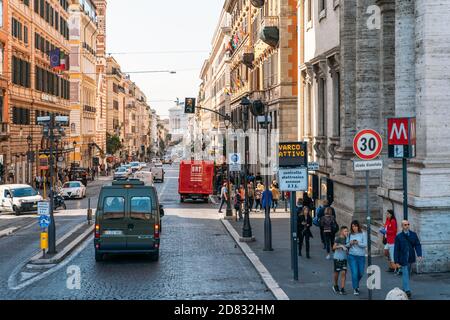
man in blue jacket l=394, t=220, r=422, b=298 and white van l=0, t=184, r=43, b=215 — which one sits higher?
man in blue jacket l=394, t=220, r=422, b=298

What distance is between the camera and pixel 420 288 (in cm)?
1703

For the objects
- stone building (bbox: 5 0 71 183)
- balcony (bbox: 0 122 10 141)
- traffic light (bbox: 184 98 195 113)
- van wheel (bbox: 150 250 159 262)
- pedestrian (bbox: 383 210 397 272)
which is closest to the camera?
pedestrian (bbox: 383 210 397 272)

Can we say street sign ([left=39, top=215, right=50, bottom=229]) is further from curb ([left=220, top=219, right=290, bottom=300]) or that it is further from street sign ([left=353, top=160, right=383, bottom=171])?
street sign ([left=353, top=160, right=383, bottom=171])

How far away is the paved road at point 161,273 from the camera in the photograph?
17422 millimetres

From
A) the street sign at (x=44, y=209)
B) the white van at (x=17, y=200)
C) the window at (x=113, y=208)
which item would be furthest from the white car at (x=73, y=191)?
the window at (x=113, y=208)

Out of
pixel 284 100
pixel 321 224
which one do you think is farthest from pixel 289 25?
pixel 321 224

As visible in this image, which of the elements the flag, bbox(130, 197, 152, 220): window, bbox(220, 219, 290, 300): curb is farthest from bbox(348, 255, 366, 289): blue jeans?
the flag

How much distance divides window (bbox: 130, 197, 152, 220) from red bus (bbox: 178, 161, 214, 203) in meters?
28.4

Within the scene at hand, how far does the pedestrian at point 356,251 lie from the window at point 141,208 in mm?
7236

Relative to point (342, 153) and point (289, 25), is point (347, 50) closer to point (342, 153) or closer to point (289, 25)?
point (342, 153)

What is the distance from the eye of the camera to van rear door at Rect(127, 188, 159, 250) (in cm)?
2208

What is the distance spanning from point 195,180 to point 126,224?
2892cm

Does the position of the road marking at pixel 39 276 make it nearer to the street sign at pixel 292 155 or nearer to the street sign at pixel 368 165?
the street sign at pixel 292 155
